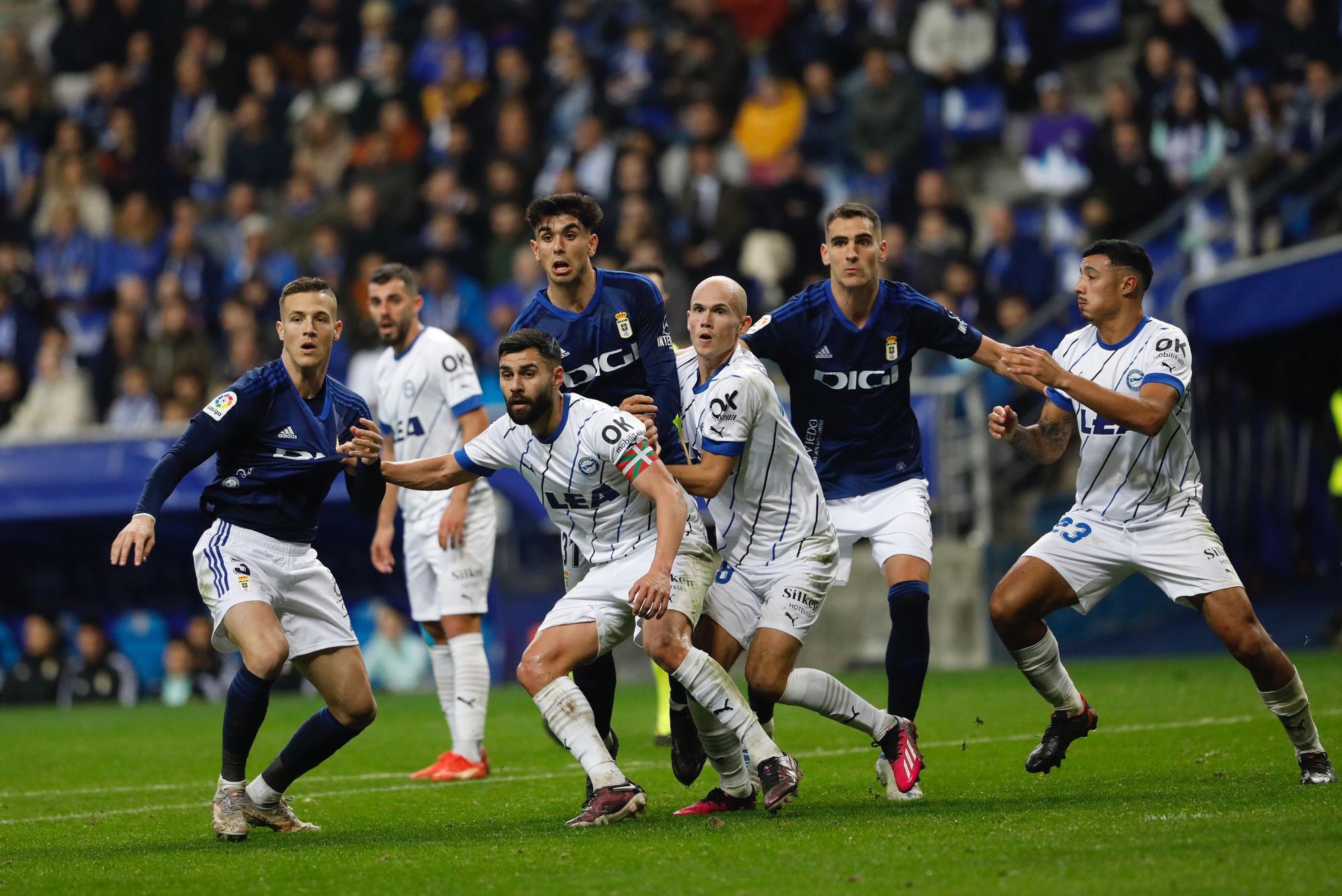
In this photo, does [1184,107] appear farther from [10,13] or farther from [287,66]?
[10,13]

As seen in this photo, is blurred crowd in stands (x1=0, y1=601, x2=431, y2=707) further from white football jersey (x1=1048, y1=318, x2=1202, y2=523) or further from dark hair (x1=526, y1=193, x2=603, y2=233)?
white football jersey (x1=1048, y1=318, x2=1202, y2=523)

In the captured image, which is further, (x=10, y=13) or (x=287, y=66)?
(x=10, y=13)

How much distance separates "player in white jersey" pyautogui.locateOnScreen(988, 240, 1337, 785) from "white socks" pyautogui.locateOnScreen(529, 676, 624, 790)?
1.96 m

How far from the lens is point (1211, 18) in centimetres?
1648

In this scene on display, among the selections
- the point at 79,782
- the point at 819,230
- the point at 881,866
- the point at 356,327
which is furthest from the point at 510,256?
the point at 881,866

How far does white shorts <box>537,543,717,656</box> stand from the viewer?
6.62 meters

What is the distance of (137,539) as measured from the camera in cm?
640

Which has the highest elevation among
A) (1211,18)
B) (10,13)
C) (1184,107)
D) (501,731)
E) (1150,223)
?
(10,13)

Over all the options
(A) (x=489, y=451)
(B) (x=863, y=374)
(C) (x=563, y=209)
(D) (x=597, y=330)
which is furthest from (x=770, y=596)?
(C) (x=563, y=209)

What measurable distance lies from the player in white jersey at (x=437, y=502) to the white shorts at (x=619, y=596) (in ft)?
8.18

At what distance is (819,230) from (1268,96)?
423 cm

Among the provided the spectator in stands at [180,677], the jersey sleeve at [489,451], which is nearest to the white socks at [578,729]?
the jersey sleeve at [489,451]

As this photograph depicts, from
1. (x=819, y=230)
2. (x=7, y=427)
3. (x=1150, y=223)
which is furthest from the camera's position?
(x=7, y=427)

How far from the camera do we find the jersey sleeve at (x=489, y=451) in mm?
6805
